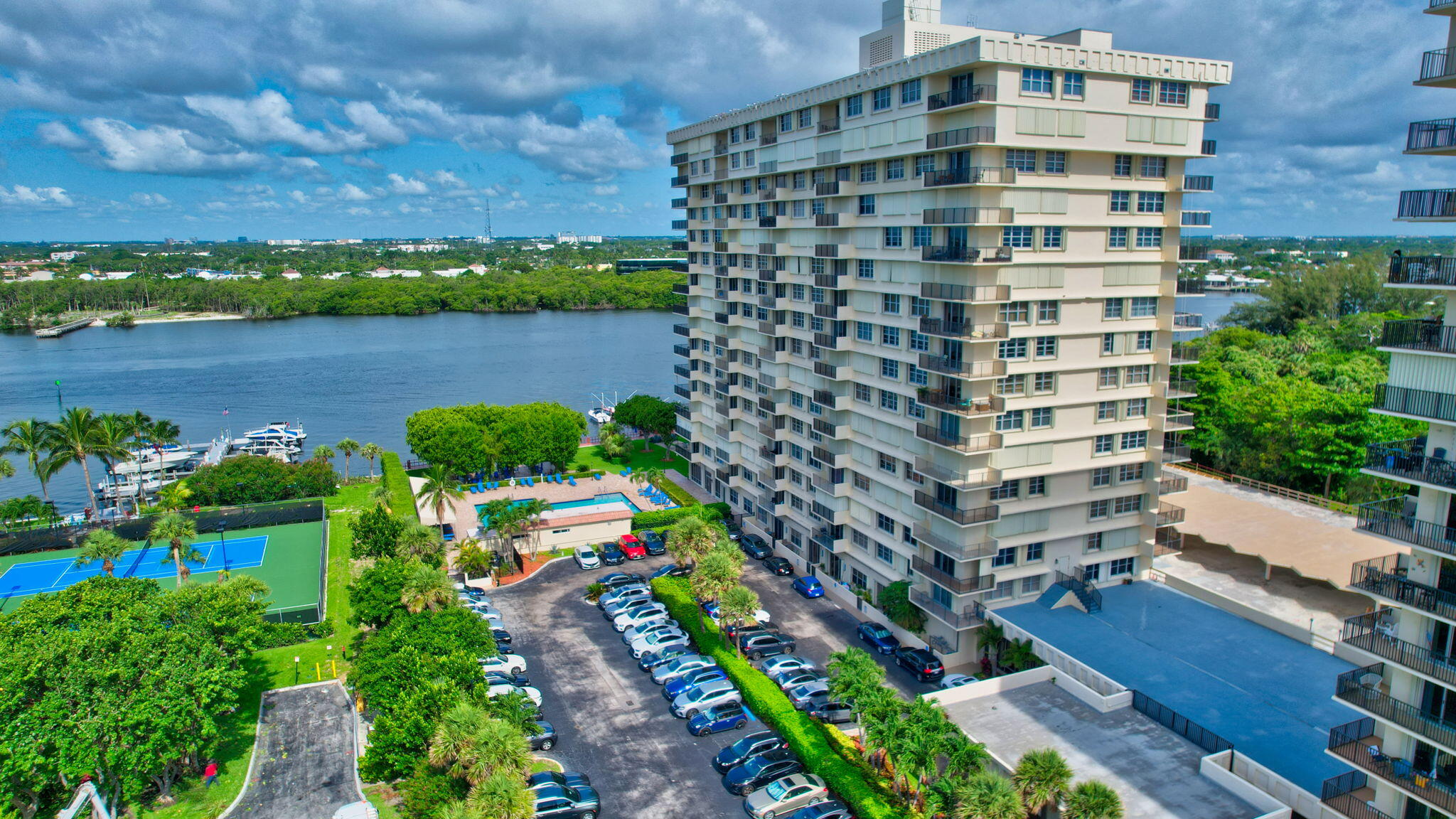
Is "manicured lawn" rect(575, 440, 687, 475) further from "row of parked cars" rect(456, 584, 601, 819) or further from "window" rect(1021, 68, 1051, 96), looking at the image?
"window" rect(1021, 68, 1051, 96)

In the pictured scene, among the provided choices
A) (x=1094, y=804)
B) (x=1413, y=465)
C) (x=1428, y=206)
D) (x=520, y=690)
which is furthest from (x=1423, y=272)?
(x=520, y=690)

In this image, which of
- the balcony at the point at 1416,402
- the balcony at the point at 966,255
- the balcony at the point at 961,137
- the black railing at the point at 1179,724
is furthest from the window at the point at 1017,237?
the black railing at the point at 1179,724

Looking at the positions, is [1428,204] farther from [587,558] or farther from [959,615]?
[587,558]

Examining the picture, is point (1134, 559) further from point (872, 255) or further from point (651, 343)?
point (651, 343)

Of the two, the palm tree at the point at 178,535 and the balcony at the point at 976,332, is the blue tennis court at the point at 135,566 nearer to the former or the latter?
the palm tree at the point at 178,535

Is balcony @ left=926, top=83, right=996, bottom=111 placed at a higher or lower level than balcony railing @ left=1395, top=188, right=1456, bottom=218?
higher

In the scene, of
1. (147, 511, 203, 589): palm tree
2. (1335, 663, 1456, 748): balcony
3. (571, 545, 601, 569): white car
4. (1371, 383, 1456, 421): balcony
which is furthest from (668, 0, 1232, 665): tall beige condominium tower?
(147, 511, 203, 589): palm tree
